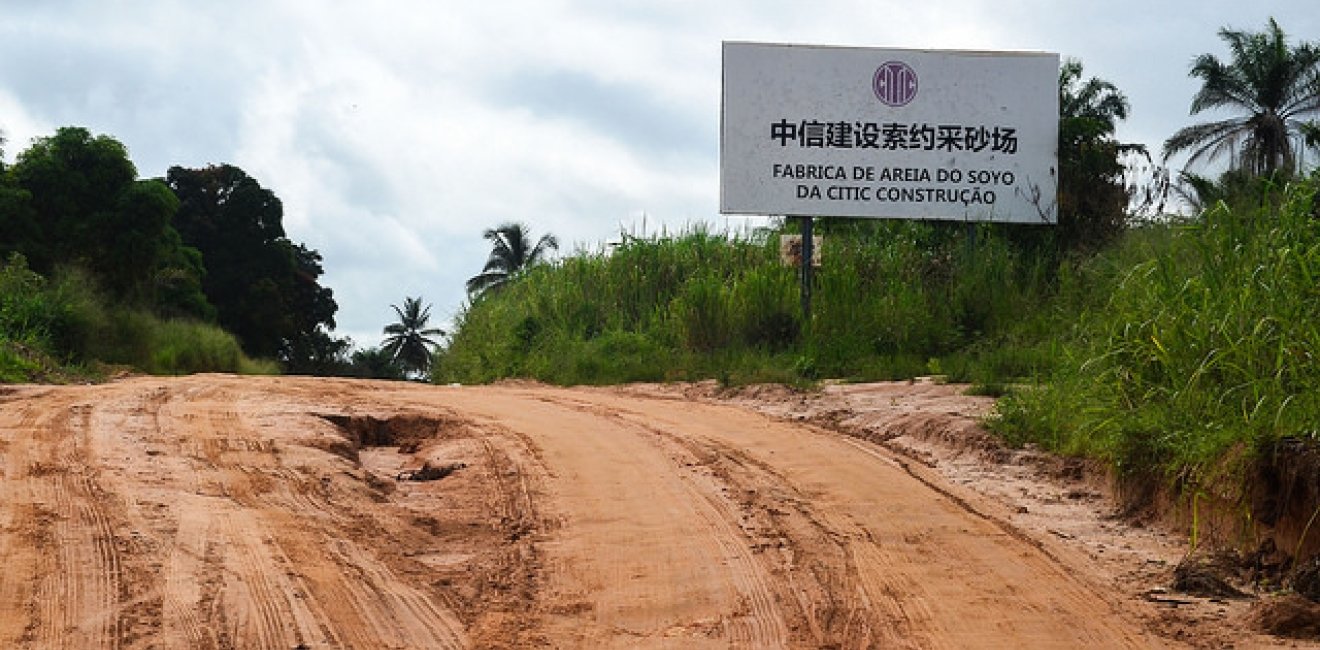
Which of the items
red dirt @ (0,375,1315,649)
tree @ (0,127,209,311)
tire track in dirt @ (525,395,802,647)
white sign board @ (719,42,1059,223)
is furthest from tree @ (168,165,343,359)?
tire track in dirt @ (525,395,802,647)

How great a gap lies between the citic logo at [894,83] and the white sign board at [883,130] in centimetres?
1

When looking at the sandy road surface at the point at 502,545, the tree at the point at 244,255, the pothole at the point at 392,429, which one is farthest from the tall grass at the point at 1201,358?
the tree at the point at 244,255

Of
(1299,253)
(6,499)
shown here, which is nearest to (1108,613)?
(1299,253)

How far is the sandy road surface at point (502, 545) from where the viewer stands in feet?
15.7

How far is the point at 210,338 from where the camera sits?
2633 cm

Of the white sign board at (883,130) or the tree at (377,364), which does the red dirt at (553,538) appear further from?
the tree at (377,364)

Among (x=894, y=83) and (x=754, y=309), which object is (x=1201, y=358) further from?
(x=894, y=83)

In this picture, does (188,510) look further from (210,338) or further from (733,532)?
(210,338)

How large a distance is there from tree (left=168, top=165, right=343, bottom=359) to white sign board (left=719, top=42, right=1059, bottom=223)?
27356 millimetres

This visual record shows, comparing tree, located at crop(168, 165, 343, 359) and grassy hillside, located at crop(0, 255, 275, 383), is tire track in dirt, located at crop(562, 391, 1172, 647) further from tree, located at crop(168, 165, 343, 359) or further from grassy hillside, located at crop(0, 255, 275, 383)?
tree, located at crop(168, 165, 343, 359)

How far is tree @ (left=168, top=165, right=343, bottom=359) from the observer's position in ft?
136

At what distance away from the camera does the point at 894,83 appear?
17.7 metres

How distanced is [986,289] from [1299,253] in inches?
383

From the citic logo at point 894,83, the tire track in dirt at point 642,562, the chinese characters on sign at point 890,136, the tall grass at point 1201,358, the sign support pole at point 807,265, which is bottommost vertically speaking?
the tire track in dirt at point 642,562
